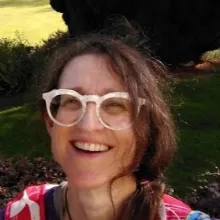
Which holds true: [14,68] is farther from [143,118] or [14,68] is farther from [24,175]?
[143,118]

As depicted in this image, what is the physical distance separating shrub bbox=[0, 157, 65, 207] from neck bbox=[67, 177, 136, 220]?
2.86 meters

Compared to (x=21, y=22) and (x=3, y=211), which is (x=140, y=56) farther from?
(x=21, y=22)

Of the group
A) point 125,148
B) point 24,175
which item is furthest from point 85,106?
point 24,175

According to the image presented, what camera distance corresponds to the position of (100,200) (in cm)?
174

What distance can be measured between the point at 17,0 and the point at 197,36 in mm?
18756

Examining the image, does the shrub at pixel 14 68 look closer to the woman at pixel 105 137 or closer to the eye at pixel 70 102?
the woman at pixel 105 137

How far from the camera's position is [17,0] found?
92.5 feet

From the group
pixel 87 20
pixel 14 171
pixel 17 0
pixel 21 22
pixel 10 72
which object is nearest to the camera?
pixel 14 171

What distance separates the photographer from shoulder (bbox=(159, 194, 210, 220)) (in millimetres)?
1717

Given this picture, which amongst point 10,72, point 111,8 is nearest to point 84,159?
point 111,8

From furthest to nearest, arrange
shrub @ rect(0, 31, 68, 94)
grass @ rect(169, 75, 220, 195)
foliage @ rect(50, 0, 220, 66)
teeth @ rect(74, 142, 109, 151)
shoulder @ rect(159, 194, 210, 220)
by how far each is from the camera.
Answer: shrub @ rect(0, 31, 68, 94)
foliage @ rect(50, 0, 220, 66)
grass @ rect(169, 75, 220, 195)
shoulder @ rect(159, 194, 210, 220)
teeth @ rect(74, 142, 109, 151)

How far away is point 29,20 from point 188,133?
15.5 m

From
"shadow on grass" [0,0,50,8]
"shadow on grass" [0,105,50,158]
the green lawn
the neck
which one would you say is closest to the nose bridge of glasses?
the neck

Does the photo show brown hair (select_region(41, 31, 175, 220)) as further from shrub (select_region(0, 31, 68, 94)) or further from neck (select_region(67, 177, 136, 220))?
shrub (select_region(0, 31, 68, 94))
